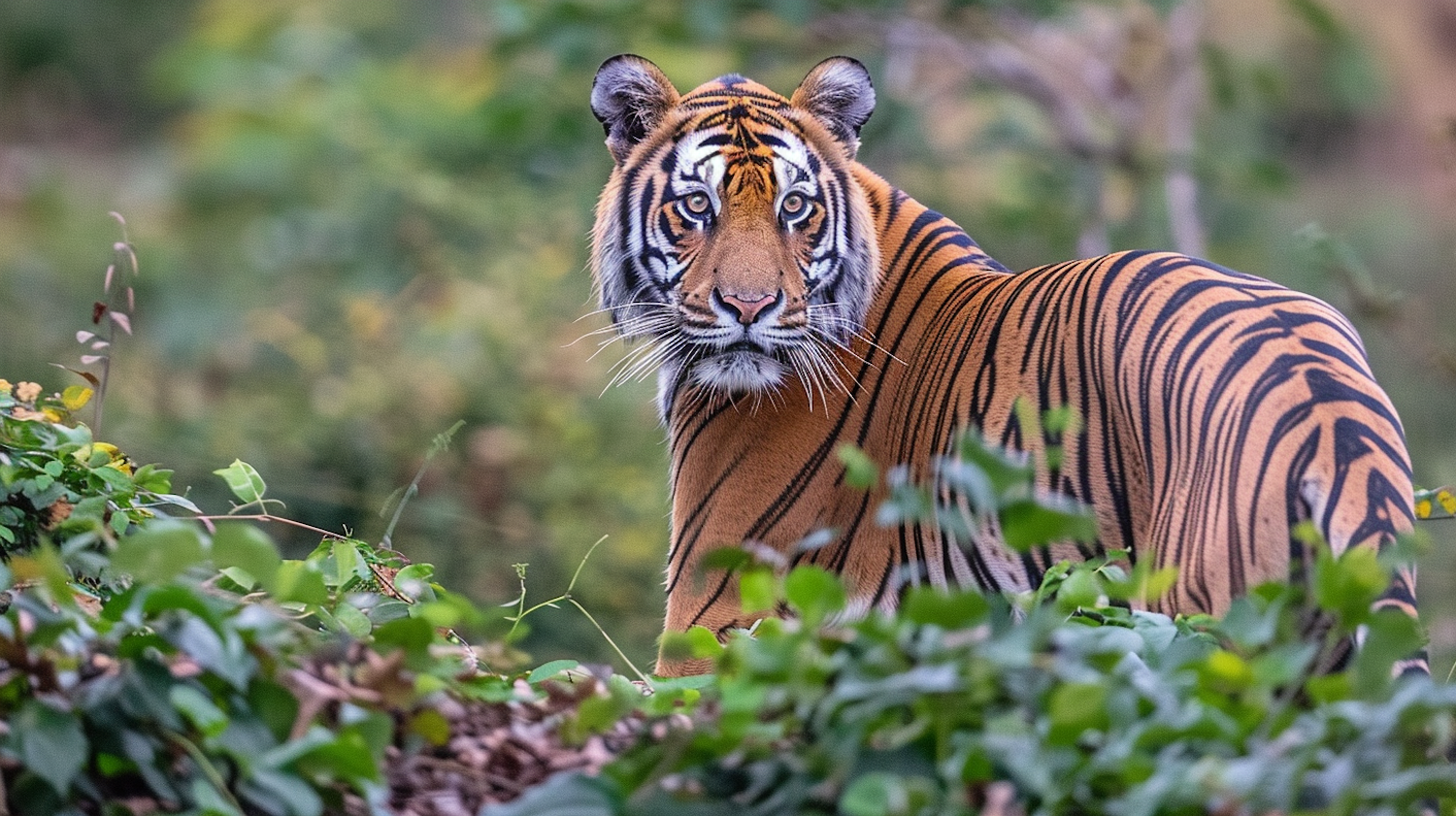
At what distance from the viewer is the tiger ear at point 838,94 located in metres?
4.07

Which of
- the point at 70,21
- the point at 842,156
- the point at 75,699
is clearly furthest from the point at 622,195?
the point at 70,21

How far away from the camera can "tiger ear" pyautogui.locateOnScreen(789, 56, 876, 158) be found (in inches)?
160

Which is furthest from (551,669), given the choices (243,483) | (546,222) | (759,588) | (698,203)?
(546,222)

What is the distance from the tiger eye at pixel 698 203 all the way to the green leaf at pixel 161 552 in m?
2.23

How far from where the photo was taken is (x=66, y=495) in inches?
104

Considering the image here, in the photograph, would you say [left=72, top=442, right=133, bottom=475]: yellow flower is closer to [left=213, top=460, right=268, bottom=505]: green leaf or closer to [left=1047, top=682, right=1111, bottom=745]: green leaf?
[left=213, top=460, right=268, bottom=505]: green leaf

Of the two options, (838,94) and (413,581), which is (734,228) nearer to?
(838,94)

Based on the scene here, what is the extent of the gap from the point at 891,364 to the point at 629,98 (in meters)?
0.97

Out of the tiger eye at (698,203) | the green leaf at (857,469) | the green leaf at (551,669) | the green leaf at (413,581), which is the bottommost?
the green leaf at (551,669)

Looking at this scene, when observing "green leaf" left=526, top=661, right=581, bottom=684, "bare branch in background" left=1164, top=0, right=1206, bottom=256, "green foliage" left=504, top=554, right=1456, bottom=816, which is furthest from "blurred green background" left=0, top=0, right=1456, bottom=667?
"green foliage" left=504, top=554, right=1456, bottom=816

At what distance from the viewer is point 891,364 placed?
3.91 m

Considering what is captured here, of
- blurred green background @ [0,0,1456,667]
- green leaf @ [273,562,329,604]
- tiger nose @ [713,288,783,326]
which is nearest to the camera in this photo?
green leaf @ [273,562,329,604]

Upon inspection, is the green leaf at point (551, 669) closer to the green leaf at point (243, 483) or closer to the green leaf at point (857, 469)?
the green leaf at point (243, 483)

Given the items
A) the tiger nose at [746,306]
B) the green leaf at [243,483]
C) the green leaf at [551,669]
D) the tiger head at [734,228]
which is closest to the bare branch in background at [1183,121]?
the tiger head at [734,228]
